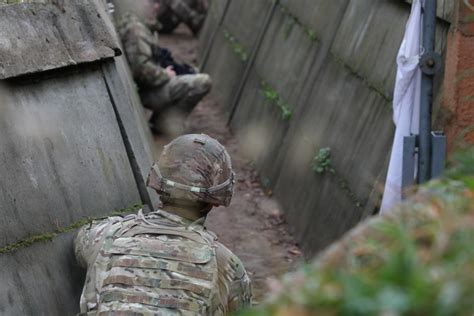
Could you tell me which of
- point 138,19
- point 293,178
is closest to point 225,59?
point 138,19

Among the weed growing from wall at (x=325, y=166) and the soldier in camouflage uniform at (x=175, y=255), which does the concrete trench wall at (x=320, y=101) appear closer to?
the weed growing from wall at (x=325, y=166)

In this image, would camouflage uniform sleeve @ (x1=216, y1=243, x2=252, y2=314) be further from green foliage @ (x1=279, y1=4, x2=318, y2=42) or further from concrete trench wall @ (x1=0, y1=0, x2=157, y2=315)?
green foliage @ (x1=279, y1=4, x2=318, y2=42)

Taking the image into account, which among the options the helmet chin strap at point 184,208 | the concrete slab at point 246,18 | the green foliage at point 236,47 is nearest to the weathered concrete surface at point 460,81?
the helmet chin strap at point 184,208

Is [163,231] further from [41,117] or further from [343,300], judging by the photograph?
[343,300]

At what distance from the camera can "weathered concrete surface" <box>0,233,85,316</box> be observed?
17.1ft

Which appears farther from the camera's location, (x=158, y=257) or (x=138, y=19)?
(x=138, y=19)

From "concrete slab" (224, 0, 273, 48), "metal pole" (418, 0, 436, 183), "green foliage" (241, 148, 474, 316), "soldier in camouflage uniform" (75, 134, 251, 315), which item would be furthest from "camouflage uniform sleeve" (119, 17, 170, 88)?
"green foliage" (241, 148, 474, 316)

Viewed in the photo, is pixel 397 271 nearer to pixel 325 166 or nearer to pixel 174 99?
pixel 325 166

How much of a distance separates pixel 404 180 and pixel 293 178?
4091mm

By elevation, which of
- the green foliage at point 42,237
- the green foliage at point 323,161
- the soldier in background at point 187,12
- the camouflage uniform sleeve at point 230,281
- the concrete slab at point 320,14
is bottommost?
the soldier in background at point 187,12

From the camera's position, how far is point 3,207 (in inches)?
207

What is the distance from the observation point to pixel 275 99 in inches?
446

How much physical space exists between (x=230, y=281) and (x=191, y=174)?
0.52 metres

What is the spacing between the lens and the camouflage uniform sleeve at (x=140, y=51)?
11.3 meters
